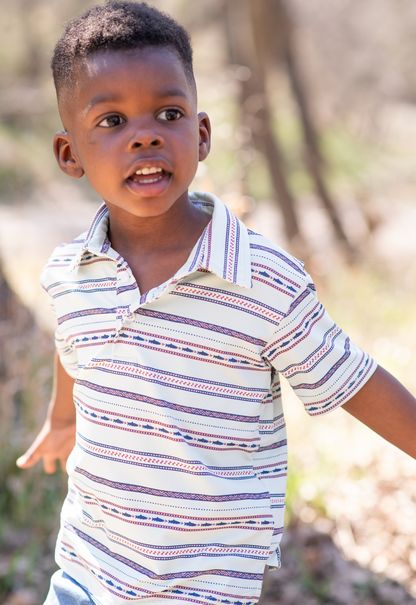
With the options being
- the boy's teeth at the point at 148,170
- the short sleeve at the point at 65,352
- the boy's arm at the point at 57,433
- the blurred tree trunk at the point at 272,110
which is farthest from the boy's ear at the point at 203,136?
the blurred tree trunk at the point at 272,110

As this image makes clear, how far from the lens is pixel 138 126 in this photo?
3.89 ft

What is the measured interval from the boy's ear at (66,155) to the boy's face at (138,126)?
0.11 m

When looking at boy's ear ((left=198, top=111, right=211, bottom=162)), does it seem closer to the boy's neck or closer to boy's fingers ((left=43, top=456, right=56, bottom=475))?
the boy's neck

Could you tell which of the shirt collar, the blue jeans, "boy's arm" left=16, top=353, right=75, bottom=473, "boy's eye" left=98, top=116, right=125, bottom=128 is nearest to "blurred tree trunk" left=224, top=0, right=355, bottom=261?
"boy's arm" left=16, top=353, right=75, bottom=473

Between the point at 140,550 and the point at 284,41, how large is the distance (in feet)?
21.9

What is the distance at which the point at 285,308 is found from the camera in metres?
1.22

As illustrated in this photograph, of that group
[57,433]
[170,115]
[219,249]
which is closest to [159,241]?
[219,249]

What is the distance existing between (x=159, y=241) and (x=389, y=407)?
59 centimetres

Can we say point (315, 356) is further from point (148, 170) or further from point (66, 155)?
point (66, 155)

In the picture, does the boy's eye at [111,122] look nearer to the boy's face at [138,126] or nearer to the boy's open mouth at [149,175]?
the boy's face at [138,126]

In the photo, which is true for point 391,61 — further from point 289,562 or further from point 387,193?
point 289,562

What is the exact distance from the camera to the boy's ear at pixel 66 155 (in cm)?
138

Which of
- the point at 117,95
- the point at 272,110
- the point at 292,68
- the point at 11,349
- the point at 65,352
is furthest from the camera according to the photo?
the point at 292,68

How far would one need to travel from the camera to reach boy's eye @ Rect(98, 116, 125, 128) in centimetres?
122
